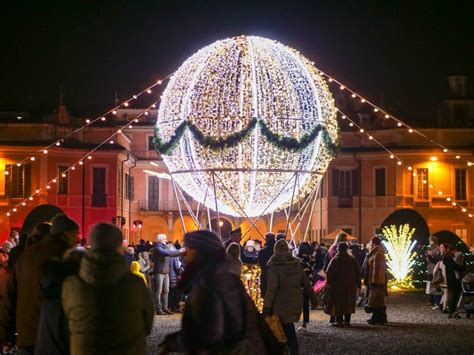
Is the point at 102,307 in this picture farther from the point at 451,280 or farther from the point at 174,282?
the point at 451,280

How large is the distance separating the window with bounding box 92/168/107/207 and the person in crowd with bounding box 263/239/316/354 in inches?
1672

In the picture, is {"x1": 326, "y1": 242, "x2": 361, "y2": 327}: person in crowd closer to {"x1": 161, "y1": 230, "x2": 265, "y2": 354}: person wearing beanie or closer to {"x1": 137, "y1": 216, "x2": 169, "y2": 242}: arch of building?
{"x1": 161, "y1": 230, "x2": 265, "y2": 354}: person wearing beanie

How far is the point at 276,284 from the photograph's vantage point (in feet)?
40.3

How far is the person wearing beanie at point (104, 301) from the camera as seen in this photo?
21.0ft

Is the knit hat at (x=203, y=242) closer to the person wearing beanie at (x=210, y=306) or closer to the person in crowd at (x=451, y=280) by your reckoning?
the person wearing beanie at (x=210, y=306)

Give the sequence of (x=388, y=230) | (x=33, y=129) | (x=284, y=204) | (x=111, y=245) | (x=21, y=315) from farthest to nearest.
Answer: (x=33, y=129), (x=388, y=230), (x=284, y=204), (x=21, y=315), (x=111, y=245)

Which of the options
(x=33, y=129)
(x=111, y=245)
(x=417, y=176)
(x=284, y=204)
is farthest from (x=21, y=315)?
(x=417, y=176)

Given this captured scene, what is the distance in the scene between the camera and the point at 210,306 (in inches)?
246

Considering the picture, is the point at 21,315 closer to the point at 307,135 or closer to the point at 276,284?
the point at 276,284

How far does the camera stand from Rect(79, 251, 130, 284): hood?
6434 mm

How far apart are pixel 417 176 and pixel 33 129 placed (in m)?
21.6

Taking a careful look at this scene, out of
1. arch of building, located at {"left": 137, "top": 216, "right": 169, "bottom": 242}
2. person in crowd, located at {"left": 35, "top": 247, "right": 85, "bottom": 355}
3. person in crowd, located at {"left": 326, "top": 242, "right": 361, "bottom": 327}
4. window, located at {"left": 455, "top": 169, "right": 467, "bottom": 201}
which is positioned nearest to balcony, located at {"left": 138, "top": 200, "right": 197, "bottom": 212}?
arch of building, located at {"left": 137, "top": 216, "right": 169, "bottom": 242}

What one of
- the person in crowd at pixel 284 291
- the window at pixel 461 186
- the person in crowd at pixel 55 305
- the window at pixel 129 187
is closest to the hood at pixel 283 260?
the person in crowd at pixel 284 291

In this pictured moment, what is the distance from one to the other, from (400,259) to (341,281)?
48.8ft
